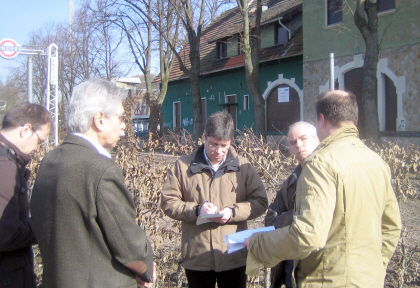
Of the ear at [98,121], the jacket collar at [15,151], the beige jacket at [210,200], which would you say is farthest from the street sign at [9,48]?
the ear at [98,121]

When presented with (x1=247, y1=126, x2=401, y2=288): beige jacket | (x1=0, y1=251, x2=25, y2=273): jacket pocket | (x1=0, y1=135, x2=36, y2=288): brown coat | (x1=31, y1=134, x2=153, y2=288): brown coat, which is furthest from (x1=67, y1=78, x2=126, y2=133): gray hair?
(x1=247, y1=126, x2=401, y2=288): beige jacket

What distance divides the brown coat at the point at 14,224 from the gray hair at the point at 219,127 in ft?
4.17

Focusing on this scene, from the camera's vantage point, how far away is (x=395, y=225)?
2184mm

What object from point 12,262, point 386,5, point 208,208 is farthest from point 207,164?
point 386,5

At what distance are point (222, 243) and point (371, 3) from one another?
9.59 meters

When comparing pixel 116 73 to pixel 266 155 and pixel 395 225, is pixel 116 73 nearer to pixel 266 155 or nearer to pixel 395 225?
pixel 266 155

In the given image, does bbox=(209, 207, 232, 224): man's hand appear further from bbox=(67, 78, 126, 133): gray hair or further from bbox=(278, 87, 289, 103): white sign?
bbox=(278, 87, 289, 103): white sign

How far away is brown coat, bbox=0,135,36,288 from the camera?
2154mm

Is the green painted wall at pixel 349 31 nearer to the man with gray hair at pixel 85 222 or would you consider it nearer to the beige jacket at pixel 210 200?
the beige jacket at pixel 210 200

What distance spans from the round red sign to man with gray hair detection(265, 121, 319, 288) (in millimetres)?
10194

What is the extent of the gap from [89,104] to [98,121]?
0.09 metres

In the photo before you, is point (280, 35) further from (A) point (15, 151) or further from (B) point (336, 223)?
(B) point (336, 223)

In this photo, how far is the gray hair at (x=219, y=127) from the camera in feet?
9.15

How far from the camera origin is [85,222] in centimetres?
171
